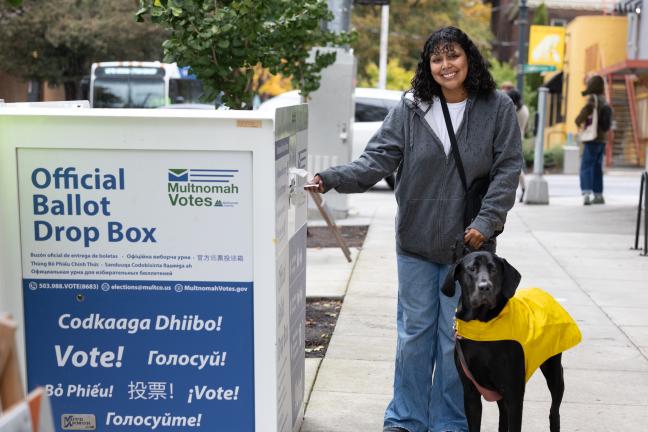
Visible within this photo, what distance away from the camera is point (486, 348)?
14.0 feet

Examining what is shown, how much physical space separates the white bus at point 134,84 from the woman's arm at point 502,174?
24674 mm

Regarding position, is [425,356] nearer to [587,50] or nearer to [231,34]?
[231,34]

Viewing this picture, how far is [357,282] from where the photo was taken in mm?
9203

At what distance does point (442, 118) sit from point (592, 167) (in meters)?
12.3

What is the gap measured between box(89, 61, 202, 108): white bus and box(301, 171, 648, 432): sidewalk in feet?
50.6

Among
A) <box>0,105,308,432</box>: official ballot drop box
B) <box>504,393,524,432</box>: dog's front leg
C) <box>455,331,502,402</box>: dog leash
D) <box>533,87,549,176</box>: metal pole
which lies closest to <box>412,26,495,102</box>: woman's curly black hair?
<box>0,105,308,432</box>: official ballot drop box

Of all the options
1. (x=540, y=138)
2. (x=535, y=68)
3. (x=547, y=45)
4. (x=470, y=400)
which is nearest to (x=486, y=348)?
(x=470, y=400)

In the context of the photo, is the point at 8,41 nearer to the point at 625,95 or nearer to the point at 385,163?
the point at 625,95

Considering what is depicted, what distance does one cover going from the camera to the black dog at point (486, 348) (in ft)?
13.8

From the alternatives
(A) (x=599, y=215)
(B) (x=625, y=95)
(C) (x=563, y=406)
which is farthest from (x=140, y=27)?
(C) (x=563, y=406)

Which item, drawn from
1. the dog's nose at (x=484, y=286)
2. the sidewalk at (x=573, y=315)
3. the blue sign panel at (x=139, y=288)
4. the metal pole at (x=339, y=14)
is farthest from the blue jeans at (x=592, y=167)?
the blue sign panel at (x=139, y=288)

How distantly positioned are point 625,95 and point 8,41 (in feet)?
76.0

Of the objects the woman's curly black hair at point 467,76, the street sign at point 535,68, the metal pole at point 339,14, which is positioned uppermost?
the metal pole at point 339,14

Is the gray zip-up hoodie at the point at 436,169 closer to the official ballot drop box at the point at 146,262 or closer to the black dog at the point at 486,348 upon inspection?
the black dog at the point at 486,348
